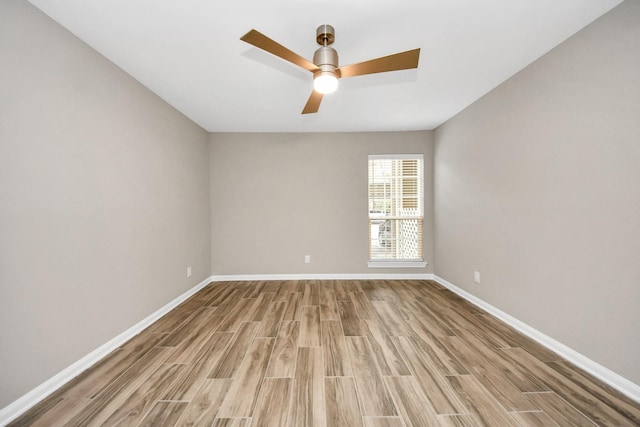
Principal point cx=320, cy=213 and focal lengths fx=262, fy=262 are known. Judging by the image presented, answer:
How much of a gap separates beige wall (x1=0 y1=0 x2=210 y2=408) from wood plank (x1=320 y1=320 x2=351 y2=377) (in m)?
1.89

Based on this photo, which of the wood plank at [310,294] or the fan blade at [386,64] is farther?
the wood plank at [310,294]

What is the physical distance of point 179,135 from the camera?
11.7 ft

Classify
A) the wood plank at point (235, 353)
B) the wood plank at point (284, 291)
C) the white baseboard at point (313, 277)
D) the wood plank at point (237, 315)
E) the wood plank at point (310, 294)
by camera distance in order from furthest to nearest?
the white baseboard at point (313, 277) < the wood plank at point (284, 291) < the wood plank at point (310, 294) < the wood plank at point (237, 315) < the wood plank at point (235, 353)

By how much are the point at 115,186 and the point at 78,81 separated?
0.86m

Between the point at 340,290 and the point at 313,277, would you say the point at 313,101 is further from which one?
the point at 313,277

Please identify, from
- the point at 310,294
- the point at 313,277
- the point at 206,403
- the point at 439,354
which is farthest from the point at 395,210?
the point at 206,403

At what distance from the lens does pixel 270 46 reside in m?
1.60

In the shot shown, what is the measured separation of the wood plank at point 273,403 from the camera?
150cm

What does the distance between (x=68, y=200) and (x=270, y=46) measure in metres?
1.83

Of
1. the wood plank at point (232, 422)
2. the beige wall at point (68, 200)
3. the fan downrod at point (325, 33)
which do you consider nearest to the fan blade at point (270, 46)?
the fan downrod at point (325, 33)

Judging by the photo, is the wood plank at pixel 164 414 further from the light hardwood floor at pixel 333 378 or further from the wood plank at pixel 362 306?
the wood plank at pixel 362 306

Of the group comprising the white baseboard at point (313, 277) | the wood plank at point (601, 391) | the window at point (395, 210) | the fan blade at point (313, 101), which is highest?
the fan blade at point (313, 101)

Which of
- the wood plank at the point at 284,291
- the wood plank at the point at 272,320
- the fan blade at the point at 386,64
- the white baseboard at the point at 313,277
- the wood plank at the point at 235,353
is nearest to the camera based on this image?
the fan blade at the point at 386,64

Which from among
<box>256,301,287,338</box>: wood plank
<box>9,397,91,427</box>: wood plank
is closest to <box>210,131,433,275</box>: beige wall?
<box>256,301,287,338</box>: wood plank
